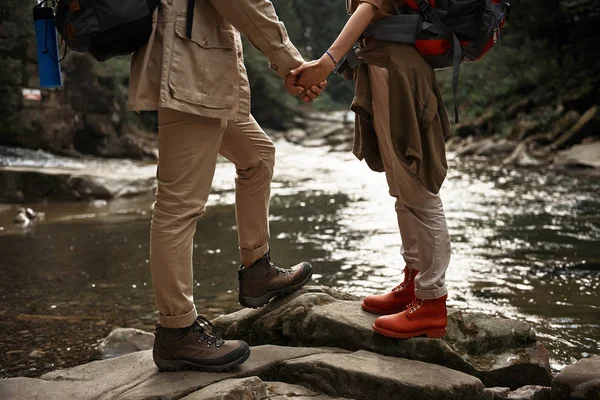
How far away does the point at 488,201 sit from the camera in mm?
9586

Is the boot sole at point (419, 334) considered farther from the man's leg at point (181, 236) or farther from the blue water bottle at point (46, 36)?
the blue water bottle at point (46, 36)

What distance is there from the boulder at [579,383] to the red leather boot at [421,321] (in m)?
0.50

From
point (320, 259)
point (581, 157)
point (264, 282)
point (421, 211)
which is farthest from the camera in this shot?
point (581, 157)

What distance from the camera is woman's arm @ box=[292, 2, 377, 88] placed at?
9.00 ft

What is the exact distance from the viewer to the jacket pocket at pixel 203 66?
2.48m

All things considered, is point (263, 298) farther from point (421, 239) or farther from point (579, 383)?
point (579, 383)

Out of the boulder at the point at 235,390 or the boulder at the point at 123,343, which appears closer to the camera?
the boulder at the point at 235,390

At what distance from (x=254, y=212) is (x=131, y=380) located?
89 cm

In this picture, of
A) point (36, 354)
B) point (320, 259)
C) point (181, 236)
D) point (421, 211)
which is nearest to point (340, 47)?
point (421, 211)

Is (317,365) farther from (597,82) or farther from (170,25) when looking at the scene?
(597,82)

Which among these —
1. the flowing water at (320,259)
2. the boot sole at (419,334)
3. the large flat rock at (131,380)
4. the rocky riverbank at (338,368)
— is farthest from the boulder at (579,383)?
the large flat rock at (131,380)

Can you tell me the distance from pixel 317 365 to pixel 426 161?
94 cm

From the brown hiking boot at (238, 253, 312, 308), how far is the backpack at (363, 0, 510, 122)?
1.18m

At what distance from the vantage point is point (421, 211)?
286cm
